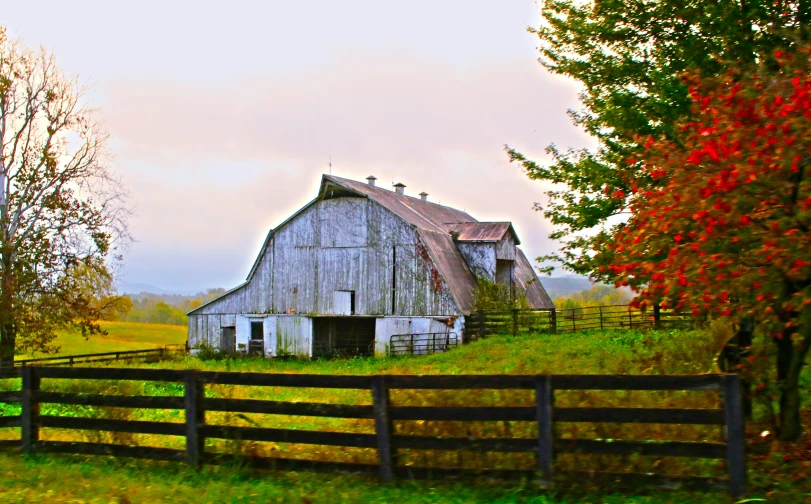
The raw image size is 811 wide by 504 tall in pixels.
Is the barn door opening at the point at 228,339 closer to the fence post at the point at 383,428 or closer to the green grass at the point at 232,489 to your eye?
the green grass at the point at 232,489

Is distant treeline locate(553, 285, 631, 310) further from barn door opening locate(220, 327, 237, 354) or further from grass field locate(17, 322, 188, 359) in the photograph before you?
barn door opening locate(220, 327, 237, 354)

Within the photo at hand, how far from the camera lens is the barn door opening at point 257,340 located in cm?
3675

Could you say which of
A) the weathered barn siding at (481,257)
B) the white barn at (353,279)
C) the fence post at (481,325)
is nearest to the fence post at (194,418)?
the fence post at (481,325)

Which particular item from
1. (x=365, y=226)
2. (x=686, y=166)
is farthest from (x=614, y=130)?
(x=365, y=226)

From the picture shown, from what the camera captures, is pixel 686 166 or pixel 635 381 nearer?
pixel 635 381

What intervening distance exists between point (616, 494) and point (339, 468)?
291 centimetres

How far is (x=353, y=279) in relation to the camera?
35.1 m

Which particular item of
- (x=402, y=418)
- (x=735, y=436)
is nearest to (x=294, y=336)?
(x=402, y=418)

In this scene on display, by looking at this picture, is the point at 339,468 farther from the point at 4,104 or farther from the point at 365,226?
the point at 4,104

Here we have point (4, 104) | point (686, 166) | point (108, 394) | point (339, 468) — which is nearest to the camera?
point (339, 468)

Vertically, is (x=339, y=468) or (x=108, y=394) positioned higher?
(x=108, y=394)

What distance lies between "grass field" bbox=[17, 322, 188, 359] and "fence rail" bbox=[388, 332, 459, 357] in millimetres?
→ 47823

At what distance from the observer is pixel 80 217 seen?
114 ft

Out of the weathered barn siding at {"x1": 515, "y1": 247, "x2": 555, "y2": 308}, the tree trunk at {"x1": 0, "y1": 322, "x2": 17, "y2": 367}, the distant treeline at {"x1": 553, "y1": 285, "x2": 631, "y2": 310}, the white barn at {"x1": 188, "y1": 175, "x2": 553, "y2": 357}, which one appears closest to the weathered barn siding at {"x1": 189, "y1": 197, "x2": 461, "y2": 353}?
the white barn at {"x1": 188, "y1": 175, "x2": 553, "y2": 357}
